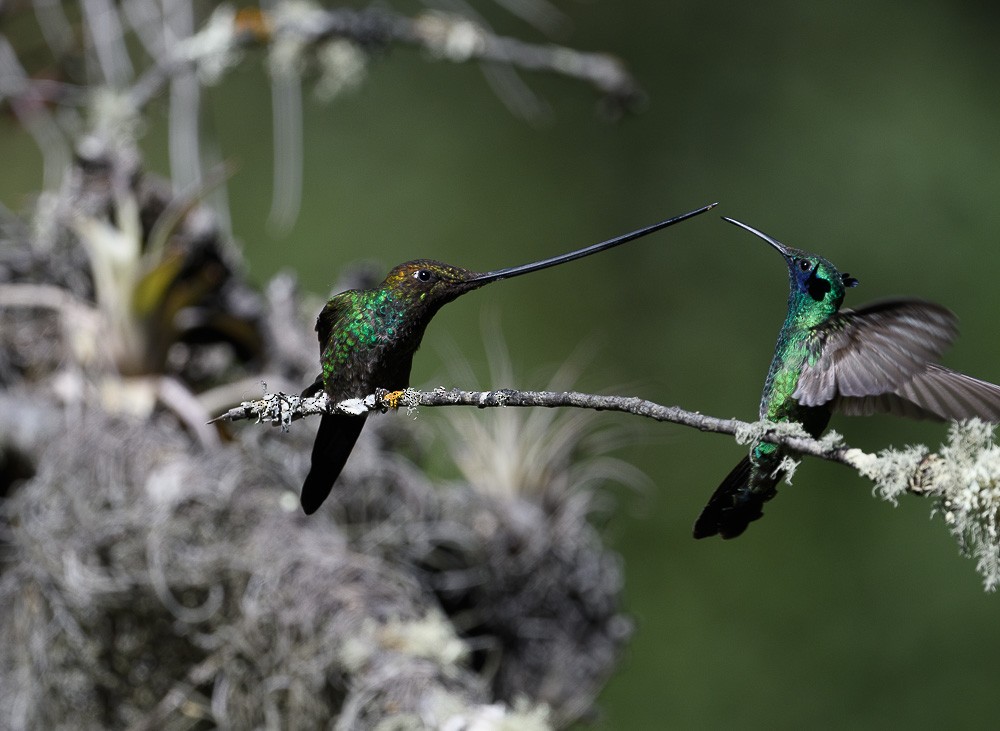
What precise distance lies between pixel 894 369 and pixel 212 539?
5.38 feet

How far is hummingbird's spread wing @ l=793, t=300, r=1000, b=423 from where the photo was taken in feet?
1.62

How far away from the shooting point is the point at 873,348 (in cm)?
53

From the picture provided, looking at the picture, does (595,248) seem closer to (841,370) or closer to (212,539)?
(841,370)

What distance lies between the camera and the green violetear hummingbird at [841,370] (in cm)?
50

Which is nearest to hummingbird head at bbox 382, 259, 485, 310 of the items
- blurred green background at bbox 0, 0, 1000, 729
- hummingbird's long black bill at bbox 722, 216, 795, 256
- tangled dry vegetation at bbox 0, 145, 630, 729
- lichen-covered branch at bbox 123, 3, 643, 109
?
hummingbird's long black bill at bbox 722, 216, 795, 256

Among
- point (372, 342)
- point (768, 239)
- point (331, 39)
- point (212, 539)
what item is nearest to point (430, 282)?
point (372, 342)

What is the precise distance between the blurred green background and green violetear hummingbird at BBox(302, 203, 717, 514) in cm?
344

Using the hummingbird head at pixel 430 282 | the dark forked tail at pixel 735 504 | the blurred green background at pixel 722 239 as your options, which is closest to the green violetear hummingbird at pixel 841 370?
the dark forked tail at pixel 735 504

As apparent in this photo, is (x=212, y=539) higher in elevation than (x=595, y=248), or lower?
higher

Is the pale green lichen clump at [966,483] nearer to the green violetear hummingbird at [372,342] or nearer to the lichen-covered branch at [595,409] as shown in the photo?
the lichen-covered branch at [595,409]

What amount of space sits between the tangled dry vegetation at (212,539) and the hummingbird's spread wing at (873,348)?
3.08 ft

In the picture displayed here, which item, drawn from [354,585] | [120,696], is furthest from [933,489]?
[120,696]

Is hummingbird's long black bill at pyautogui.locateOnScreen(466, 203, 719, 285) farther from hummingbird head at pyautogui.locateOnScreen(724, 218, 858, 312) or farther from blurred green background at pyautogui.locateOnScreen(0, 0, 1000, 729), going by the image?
blurred green background at pyautogui.locateOnScreen(0, 0, 1000, 729)

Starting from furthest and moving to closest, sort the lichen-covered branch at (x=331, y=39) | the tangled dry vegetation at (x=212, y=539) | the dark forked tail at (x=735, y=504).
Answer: the lichen-covered branch at (x=331, y=39), the tangled dry vegetation at (x=212, y=539), the dark forked tail at (x=735, y=504)
